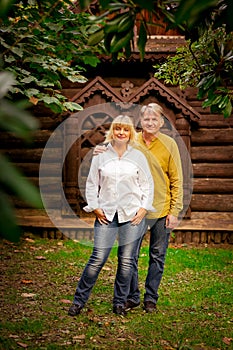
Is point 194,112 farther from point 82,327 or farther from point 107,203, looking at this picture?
point 82,327

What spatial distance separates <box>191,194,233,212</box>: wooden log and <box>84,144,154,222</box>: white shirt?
4.55 meters

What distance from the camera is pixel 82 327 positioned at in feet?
14.1

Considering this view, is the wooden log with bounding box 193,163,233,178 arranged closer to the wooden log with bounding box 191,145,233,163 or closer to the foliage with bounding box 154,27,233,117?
the wooden log with bounding box 191,145,233,163

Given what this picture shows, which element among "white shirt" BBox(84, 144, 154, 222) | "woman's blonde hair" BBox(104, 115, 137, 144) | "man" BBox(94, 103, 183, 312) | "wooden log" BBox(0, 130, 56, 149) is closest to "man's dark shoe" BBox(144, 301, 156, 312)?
"man" BBox(94, 103, 183, 312)

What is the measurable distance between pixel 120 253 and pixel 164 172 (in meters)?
0.85

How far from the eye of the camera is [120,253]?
4.47 m

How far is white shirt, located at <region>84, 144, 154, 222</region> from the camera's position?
4.31m

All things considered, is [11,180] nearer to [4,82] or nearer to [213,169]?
[4,82]

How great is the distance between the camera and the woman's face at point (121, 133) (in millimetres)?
4344

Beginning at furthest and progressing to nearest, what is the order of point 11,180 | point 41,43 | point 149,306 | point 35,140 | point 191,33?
point 35,140 < point 149,306 < point 41,43 < point 191,33 < point 11,180

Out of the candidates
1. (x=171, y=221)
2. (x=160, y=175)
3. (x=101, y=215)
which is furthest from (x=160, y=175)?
(x=101, y=215)

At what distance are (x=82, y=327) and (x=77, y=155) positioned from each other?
4.72 metres

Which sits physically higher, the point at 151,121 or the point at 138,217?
the point at 151,121

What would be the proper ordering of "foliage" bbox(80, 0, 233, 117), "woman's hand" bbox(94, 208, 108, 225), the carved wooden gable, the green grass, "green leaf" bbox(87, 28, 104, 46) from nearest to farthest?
1. "foliage" bbox(80, 0, 233, 117)
2. "green leaf" bbox(87, 28, 104, 46)
3. the green grass
4. "woman's hand" bbox(94, 208, 108, 225)
5. the carved wooden gable
